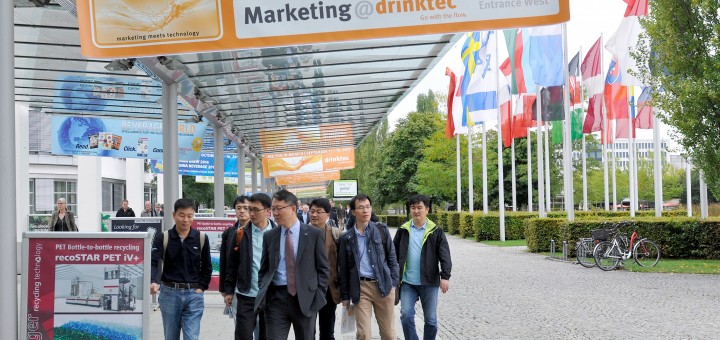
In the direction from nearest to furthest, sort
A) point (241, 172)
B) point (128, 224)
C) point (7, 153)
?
point (7, 153) → point (128, 224) → point (241, 172)

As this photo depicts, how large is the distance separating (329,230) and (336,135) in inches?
739

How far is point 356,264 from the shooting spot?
8.16m

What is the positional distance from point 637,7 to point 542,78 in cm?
366

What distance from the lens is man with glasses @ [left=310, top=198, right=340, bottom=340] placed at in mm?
8359

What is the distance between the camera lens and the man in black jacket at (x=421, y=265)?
28.6 feet

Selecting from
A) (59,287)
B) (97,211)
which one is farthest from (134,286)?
(97,211)

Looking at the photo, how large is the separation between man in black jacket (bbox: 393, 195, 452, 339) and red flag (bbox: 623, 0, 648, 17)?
19159mm

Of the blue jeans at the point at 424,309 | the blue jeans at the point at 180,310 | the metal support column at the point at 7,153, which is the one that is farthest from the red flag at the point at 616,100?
the metal support column at the point at 7,153

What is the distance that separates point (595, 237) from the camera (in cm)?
2091

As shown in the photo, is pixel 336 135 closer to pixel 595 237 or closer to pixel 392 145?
pixel 595 237

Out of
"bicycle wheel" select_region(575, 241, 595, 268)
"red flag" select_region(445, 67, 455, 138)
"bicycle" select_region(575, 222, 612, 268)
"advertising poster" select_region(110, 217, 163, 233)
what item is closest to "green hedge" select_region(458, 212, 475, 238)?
"red flag" select_region(445, 67, 455, 138)

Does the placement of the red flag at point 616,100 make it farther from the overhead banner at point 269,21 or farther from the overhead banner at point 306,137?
the overhead banner at point 269,21

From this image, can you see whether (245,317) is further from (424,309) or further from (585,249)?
(585,249)

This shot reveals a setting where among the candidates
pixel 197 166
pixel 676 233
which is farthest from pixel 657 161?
pixel 197 166
